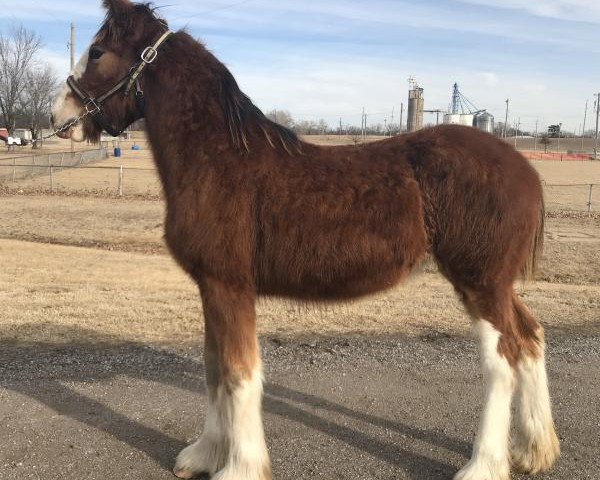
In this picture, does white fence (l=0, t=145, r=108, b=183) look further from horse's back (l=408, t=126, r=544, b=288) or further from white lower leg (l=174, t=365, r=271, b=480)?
horse's back (l=408, t=126, r=544, b=288)

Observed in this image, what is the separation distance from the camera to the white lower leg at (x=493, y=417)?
3.10 metres

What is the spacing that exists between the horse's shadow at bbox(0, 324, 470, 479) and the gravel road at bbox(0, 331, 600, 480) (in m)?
0.01

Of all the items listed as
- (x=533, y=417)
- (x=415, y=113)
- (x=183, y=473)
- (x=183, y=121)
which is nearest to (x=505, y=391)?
(x=533, y=417)

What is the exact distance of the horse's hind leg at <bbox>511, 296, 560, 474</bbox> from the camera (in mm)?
3277

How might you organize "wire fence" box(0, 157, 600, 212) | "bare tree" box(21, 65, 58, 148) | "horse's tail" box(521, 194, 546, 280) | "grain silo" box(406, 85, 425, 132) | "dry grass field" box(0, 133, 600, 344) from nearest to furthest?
"horse's tail" box(521, 194, 546, 280)
"dry grass field" box(0, 133, 600, 344)
"grain silo" box(406, 85, 425, 132)
"wire fence" box(0, 157, 600, 212)
"bare tree" box(21, 65, 58, 148)

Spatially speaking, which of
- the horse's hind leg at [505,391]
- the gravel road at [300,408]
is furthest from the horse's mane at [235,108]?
the gravel road at [300,408]

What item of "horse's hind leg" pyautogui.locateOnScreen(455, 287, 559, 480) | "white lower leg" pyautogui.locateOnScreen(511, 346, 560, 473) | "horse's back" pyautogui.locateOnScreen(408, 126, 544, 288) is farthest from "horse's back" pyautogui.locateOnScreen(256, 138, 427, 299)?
"white lower leg" pyautogui.locateOnScreen(511, 346, 560, 473)

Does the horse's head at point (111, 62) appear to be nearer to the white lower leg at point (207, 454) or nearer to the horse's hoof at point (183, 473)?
the white lower leg at point (207, 454)

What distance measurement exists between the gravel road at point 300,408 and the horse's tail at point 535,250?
115cm

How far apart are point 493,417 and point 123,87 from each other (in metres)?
2.88

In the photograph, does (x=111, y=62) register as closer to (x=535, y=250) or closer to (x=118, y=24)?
(x=118, y=24)

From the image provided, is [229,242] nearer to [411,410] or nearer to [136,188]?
[411,410]

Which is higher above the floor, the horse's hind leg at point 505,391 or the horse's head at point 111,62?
the horse's head at point 111,62

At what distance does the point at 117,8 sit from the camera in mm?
3123
